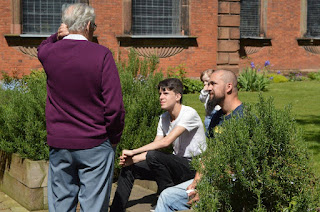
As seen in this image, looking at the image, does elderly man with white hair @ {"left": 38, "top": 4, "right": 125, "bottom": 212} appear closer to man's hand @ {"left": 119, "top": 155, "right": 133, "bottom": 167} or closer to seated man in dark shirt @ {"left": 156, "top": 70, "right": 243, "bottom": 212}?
seated man in dark shirt @ {"left": 156, "top": 70, "right": 243, "bottom": 212}

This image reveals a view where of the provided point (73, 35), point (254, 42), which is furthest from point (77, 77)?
point (254, 42)

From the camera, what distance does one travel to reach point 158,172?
5.13 metres

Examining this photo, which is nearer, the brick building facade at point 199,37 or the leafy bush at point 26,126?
the leafy bush at point 26,126

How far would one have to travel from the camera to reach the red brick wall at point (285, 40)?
2150 centimetres

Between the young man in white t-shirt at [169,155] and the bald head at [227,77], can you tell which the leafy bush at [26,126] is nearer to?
the young man in white t-shirt at [169,155]

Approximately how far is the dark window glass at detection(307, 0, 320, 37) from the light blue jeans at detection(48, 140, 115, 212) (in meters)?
20.4

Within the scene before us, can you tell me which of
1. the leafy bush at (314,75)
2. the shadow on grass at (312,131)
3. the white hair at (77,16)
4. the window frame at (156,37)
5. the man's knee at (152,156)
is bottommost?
the shadow on grass at (312,131)

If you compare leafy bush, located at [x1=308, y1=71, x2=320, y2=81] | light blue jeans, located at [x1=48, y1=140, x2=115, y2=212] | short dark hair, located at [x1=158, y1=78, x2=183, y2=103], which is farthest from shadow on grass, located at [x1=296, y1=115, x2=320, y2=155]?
leafy bush, located at [x1=308, y1=71, x2=320, y2=81]

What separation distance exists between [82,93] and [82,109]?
0.10m

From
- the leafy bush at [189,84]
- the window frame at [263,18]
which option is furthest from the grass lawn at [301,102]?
the window frame at [263,18]

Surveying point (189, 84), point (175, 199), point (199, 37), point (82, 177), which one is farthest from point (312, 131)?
point (199, 37)

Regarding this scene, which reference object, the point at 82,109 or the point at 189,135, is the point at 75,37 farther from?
the point at 189,135

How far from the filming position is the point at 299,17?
2230 cm

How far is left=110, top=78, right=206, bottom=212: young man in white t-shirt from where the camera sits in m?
5.07
